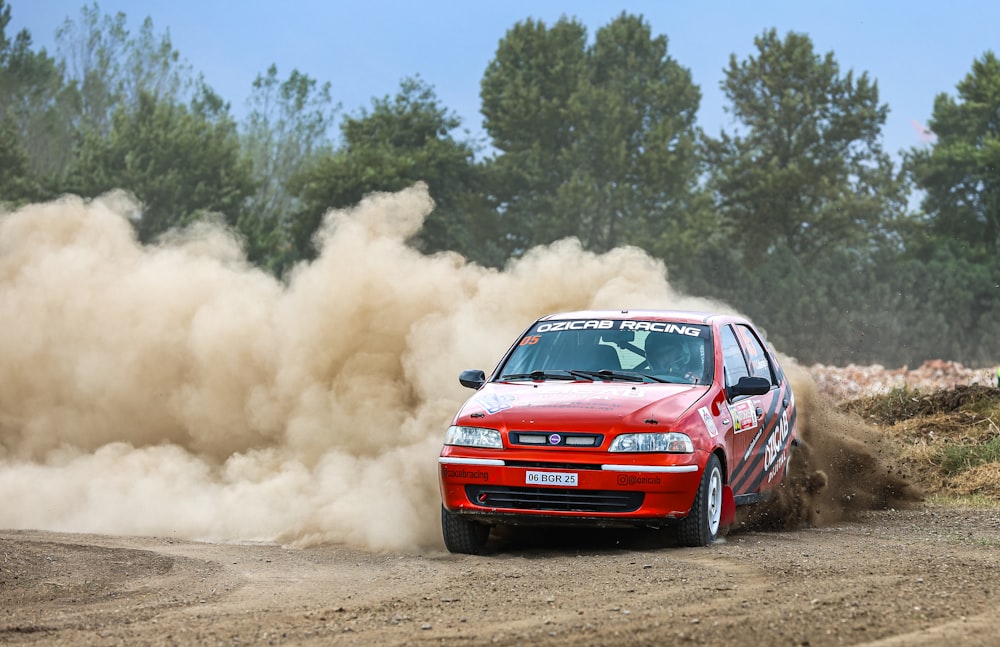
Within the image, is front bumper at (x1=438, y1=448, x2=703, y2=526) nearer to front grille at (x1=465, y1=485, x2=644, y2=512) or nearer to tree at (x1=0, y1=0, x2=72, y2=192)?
front grille at (x1=465, y1=485, x2=644, y2=512)

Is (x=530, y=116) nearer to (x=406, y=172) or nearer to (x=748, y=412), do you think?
(x=406, y=172)

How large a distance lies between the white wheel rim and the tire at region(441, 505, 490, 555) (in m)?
1.52

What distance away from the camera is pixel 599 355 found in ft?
32.2

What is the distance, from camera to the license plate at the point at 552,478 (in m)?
8.56

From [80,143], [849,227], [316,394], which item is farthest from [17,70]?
[316,394]

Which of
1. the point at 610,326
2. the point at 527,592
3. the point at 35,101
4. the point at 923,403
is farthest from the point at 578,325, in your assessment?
the point at 35,101

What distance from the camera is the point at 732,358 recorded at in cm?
1012

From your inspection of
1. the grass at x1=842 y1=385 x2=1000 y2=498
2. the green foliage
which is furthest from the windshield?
the green foliage

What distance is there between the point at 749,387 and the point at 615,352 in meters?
1.01

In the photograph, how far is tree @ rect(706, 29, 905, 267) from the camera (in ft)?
173

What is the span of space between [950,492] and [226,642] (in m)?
10.2

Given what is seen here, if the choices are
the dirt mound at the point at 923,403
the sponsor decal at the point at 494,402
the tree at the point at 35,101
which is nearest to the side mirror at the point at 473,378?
the sponsor decal at the point at 494,402

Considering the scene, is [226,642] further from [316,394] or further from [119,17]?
[119,17]

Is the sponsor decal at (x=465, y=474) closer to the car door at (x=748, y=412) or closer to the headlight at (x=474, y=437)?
the headlight at (x=474, y=437)
